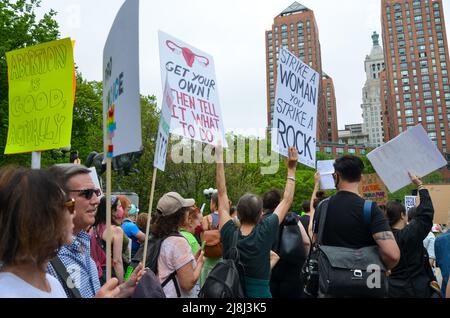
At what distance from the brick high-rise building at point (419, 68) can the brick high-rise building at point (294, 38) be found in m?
28.9

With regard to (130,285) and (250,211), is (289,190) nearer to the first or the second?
(250,211)

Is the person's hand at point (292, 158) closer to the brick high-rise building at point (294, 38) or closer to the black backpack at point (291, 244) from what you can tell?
the black backpack at point (291, 244)

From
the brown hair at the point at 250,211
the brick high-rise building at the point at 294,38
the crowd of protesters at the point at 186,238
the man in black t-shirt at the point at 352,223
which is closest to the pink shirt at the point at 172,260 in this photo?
the crowd of protesters at the point at 186,238

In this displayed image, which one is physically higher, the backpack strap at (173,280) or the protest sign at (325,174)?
the protest sign at (325,174)

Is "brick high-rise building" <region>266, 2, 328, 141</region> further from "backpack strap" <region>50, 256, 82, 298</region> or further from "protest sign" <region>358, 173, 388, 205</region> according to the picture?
"backpack strap" <region>50, 256, 82, 298</region>

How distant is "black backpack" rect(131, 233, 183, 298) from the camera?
210 cm

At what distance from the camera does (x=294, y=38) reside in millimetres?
155875

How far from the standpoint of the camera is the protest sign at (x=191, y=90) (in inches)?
158

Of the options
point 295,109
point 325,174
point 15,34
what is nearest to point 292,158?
point 295,109

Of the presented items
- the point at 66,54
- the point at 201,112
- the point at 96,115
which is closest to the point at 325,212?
the point at 201,112

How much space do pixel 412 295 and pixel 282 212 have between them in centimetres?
152

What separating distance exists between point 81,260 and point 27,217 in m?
0.97

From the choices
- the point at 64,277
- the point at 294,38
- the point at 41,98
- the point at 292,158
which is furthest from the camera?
the point at 294,38

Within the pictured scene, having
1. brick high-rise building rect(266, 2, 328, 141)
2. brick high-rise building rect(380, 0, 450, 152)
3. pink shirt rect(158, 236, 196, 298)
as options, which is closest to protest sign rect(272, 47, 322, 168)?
pink shirt rect(158, 236, 196, 298)
